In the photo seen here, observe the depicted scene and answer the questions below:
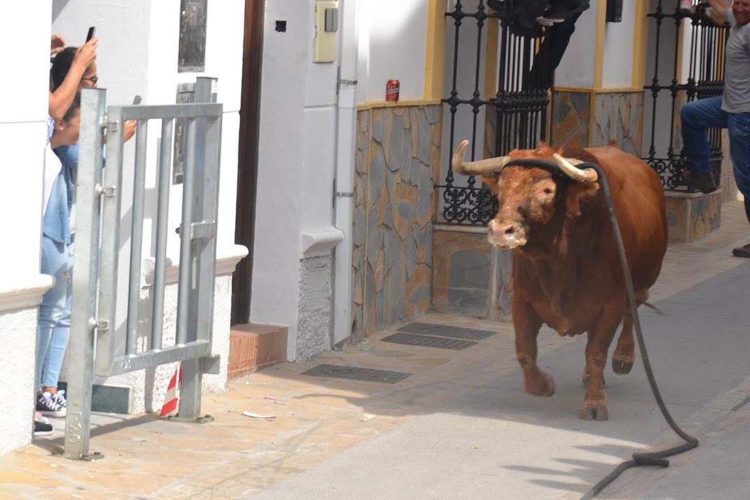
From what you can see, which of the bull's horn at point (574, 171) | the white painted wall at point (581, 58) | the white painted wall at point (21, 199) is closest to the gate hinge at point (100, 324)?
the white painted wall at point (21, 199)

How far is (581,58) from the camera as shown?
15500 millimetres

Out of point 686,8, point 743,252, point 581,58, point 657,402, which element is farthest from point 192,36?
point 686,8

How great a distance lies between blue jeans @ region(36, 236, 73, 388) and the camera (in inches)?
307

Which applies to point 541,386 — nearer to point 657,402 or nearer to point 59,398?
point 657,402

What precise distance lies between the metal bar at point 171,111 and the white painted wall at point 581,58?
797cm

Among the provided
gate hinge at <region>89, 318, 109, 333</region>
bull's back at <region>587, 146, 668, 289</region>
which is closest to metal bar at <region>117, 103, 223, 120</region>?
gate hinge at <region>89, 318, 109, 333</region>

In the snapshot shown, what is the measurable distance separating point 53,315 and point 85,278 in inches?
25.4

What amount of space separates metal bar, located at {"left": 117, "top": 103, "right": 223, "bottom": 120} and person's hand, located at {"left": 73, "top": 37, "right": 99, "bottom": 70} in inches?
20.8

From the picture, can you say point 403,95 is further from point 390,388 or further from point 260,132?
point 390,388

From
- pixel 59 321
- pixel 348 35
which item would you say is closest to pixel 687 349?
pixel 348 35

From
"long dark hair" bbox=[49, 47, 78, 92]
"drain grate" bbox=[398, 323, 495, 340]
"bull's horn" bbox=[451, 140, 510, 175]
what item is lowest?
"drain grate" bbox=[398, 323, 495, 340]

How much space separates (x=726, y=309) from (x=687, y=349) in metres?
1.69

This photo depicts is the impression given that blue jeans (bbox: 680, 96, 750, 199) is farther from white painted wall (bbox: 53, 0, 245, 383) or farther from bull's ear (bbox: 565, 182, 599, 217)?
white painted wall (bbox: 53, 0, 245, 383)

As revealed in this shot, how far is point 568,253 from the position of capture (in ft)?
28.4
